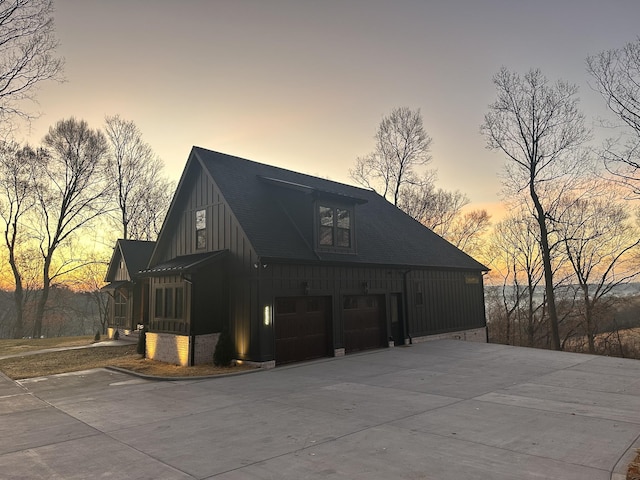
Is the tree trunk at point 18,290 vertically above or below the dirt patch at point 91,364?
above

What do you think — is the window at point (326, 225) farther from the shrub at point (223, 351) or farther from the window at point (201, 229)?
the shrub at point (223, 351)

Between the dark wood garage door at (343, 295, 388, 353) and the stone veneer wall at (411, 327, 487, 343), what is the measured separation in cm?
239

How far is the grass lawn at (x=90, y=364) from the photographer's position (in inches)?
521

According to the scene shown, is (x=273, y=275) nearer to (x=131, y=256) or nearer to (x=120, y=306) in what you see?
(x=131, y=256)

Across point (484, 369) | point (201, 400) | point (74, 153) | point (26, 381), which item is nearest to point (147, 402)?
point (201, 400)

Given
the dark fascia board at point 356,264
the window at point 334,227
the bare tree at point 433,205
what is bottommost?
the dark fascia board at point 356,264

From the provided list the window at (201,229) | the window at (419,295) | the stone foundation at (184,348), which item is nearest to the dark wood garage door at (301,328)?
the stone foundation at (184,348)

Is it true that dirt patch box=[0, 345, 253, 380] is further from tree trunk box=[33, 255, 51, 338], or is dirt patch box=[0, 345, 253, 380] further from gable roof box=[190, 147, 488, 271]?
tree trunk box=[33, 255, 51, 338]

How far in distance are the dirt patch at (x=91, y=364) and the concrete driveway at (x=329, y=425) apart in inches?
42.6

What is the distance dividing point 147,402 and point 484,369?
1019 centimetres

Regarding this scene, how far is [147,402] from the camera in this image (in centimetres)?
927

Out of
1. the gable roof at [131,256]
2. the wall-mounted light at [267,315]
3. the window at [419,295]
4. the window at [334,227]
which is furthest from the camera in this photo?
the gable roof at [131,256]

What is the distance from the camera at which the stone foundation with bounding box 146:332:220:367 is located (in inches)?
554

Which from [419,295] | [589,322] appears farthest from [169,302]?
[589,322]
